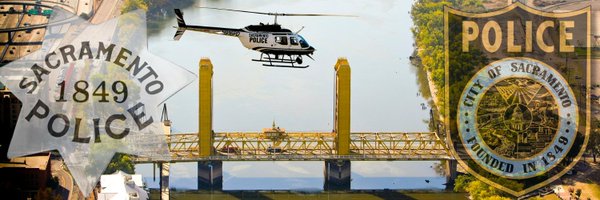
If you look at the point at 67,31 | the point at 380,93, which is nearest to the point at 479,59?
the point at 380,93

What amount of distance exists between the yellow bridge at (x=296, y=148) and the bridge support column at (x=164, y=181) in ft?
0.13

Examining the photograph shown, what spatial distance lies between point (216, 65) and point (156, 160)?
26.1 meters

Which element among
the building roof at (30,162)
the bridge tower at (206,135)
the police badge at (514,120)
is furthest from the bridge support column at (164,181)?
the police badge at (514,120)

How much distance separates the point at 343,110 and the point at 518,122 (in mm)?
6774

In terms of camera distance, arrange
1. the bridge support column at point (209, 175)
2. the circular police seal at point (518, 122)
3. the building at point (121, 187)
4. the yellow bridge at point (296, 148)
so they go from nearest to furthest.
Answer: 1. the building at point (121, 187)
2. the circular police seal at point (518, 122)
3. the yellow bridge at point (296, 148)
4. the bridge support column at point (209, 175)

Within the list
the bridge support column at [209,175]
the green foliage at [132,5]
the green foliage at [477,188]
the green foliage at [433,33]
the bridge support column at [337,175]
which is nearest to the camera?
the green foliage at [477,188]

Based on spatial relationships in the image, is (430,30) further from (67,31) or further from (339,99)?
(339,99)

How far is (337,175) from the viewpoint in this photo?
6228 cm

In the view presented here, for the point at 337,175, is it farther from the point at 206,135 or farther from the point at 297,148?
the point at 206,135

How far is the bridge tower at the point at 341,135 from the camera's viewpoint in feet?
202

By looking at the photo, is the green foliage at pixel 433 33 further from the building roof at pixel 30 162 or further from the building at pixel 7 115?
the building at pixel 7 115

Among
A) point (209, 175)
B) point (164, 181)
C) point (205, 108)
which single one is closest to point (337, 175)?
point (209, 175)

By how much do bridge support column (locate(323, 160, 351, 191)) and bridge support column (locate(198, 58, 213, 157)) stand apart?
4753 millimetres

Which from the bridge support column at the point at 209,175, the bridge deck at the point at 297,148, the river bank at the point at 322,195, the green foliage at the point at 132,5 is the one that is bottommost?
the river bank at the point at 322,195
